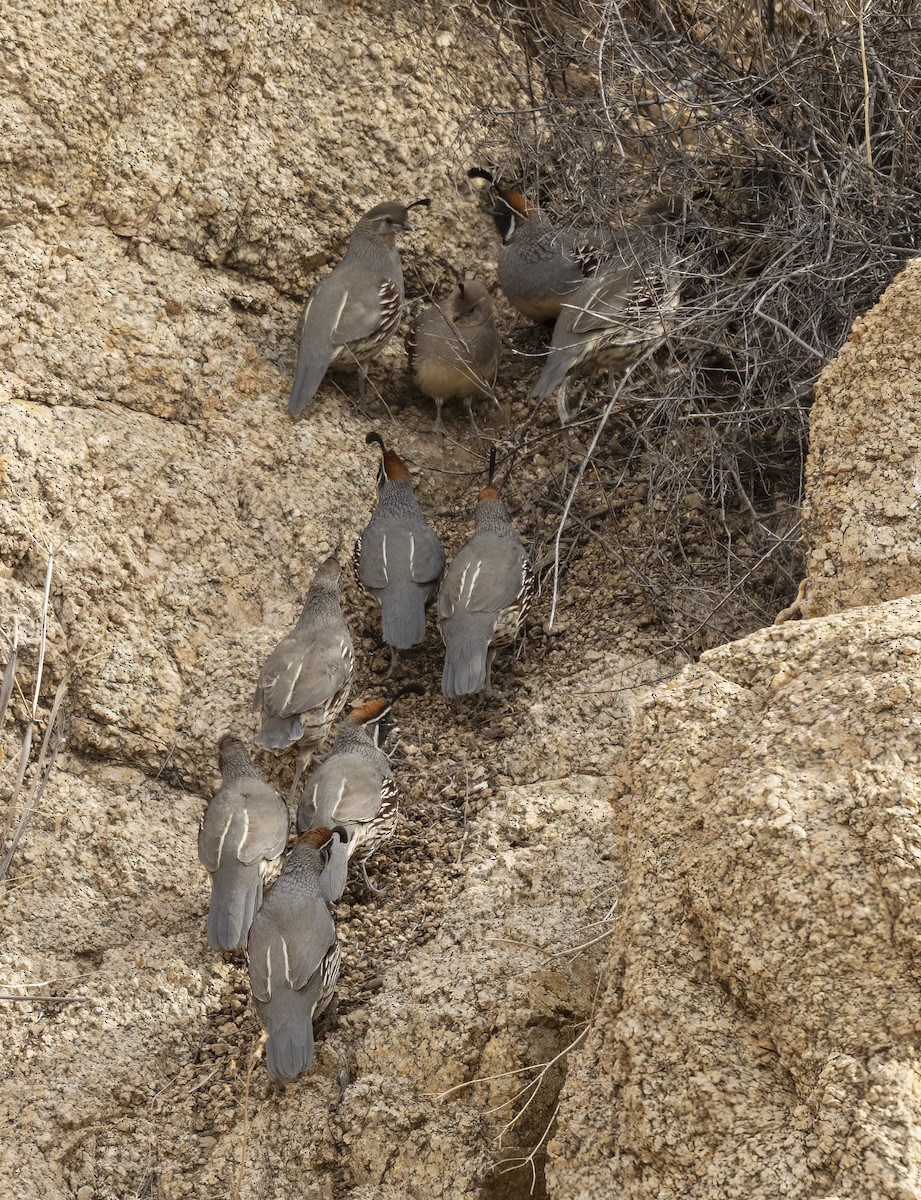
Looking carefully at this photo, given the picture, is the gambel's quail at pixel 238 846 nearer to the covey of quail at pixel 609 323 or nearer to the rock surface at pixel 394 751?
the rock surface at pixel 394 751

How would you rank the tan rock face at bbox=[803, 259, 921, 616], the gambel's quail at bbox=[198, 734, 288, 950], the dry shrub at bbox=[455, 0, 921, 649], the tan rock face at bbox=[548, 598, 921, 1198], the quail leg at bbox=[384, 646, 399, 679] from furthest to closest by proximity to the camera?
the quail leg at bbox=[384, 646, 399, 679] < the dry shrub at bbox=[455, 0, 921, 649] < the gambel's quail at bbox=[198, 734, 288, 950] < the tan rock face at bbox=[803, 259, 921, 616] < the tan rock face at bbox=[548, 598, 921, 1198]

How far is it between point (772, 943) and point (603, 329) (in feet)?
11.5

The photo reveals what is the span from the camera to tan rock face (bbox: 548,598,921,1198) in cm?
219

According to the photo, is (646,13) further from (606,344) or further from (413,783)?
(413,783)

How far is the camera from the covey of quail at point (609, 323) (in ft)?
17.3

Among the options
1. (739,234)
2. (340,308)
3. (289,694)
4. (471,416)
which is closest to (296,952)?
(289,694)

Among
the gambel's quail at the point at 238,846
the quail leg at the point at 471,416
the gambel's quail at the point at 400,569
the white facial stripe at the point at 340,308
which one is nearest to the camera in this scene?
the gambel's quail at the point at 238,846

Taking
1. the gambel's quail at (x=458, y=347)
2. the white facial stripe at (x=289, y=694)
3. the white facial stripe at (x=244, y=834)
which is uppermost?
the gambel's quail at (x=458, y=347)

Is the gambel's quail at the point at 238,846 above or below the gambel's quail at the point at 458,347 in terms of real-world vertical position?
below

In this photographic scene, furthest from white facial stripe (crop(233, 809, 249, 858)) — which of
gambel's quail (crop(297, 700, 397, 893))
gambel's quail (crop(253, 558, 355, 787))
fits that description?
gambel's quail (crop(253, 558, 355, 787))

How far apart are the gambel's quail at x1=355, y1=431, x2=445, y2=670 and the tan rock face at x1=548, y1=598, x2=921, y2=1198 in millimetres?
2518

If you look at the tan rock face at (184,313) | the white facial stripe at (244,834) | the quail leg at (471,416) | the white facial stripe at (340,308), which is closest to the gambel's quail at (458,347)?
the quail leg at (471,416)

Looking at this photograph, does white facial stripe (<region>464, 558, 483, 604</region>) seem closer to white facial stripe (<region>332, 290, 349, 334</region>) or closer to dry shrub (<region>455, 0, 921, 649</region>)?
dry shrub (<region>455, 0, 921, 649</region>)

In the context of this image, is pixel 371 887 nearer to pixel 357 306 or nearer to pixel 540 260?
pixel 357 306
